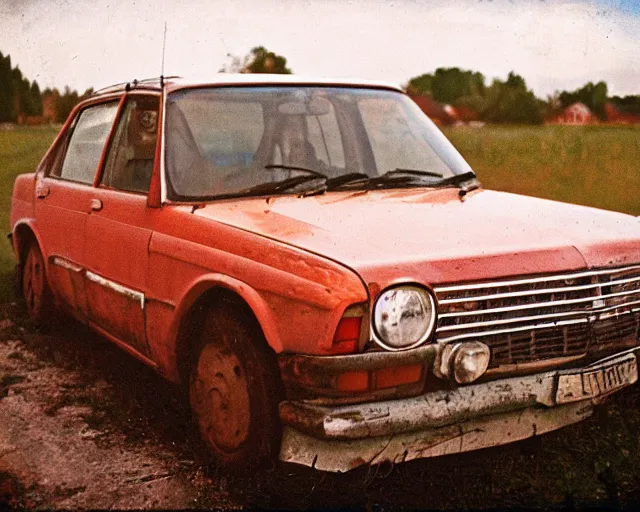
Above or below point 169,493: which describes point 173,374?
above

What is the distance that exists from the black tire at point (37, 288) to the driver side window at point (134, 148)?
1339mm

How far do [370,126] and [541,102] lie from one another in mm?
11458

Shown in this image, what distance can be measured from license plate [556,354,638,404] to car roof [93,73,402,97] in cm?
223

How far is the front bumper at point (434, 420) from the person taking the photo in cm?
303

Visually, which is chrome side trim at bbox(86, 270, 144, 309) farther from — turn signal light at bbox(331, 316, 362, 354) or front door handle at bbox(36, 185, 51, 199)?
turn signal light at bbox(331, 316, 362, 354)

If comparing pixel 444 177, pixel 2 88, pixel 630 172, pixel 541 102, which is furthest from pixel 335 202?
pixel 630 172

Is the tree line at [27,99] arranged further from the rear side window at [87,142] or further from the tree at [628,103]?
the tree at [628,103]

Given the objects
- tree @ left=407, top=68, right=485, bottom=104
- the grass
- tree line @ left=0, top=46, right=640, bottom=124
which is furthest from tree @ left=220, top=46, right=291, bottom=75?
the grass

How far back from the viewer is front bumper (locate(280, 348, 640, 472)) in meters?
3.03

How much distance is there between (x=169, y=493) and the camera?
11.6 ft

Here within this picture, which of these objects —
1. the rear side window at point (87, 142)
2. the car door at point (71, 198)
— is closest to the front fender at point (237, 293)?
the car door at point (71, 198)

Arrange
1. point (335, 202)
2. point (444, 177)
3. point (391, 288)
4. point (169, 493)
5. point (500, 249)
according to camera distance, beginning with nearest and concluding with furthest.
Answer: point (391, 288) < point (500, 249) < point (169, 493) < point (335, 202) < point (444, 177)

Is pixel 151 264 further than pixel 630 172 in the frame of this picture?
No

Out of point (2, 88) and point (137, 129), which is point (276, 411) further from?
point (2, 88)
